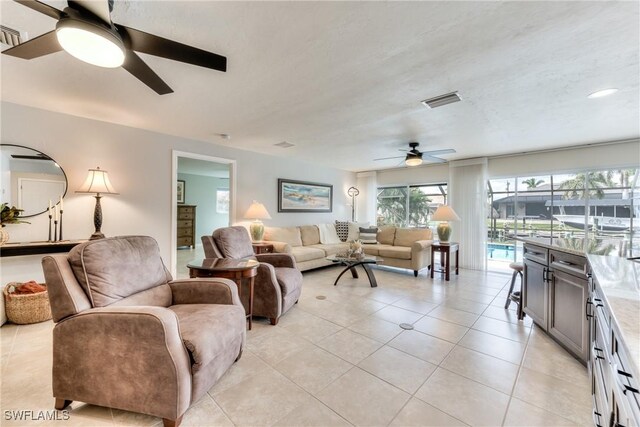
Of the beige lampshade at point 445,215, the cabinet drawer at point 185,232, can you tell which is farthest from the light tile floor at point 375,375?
the cabinet drawer at point 185,232

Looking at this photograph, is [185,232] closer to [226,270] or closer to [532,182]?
[226,270]

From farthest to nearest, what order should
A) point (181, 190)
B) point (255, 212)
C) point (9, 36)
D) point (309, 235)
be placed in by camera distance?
point (181, 190), point (309, 235), point (255, 212), point (9, 36)

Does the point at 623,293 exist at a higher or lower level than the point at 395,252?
higher

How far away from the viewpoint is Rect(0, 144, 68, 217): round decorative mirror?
2777 mm

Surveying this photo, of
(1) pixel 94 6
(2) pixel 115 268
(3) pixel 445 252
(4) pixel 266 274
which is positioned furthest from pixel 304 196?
(1) pixel 94 6

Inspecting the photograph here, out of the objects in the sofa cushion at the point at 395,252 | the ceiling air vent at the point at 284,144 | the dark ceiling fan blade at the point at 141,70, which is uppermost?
the ceiling air vent at the point at 284,144

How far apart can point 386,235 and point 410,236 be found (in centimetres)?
54

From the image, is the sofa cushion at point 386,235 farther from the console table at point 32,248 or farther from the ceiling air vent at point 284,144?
the console table at point 32,248

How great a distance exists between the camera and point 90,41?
1320mm

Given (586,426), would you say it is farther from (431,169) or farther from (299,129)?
(431,169)

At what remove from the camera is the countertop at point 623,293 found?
0.71 metres

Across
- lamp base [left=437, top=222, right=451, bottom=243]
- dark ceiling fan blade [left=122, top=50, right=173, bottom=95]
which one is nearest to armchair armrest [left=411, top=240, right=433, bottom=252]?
lamp base [left=437, top=222, right=451, bottom=243]

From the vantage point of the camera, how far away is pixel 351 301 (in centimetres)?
339
